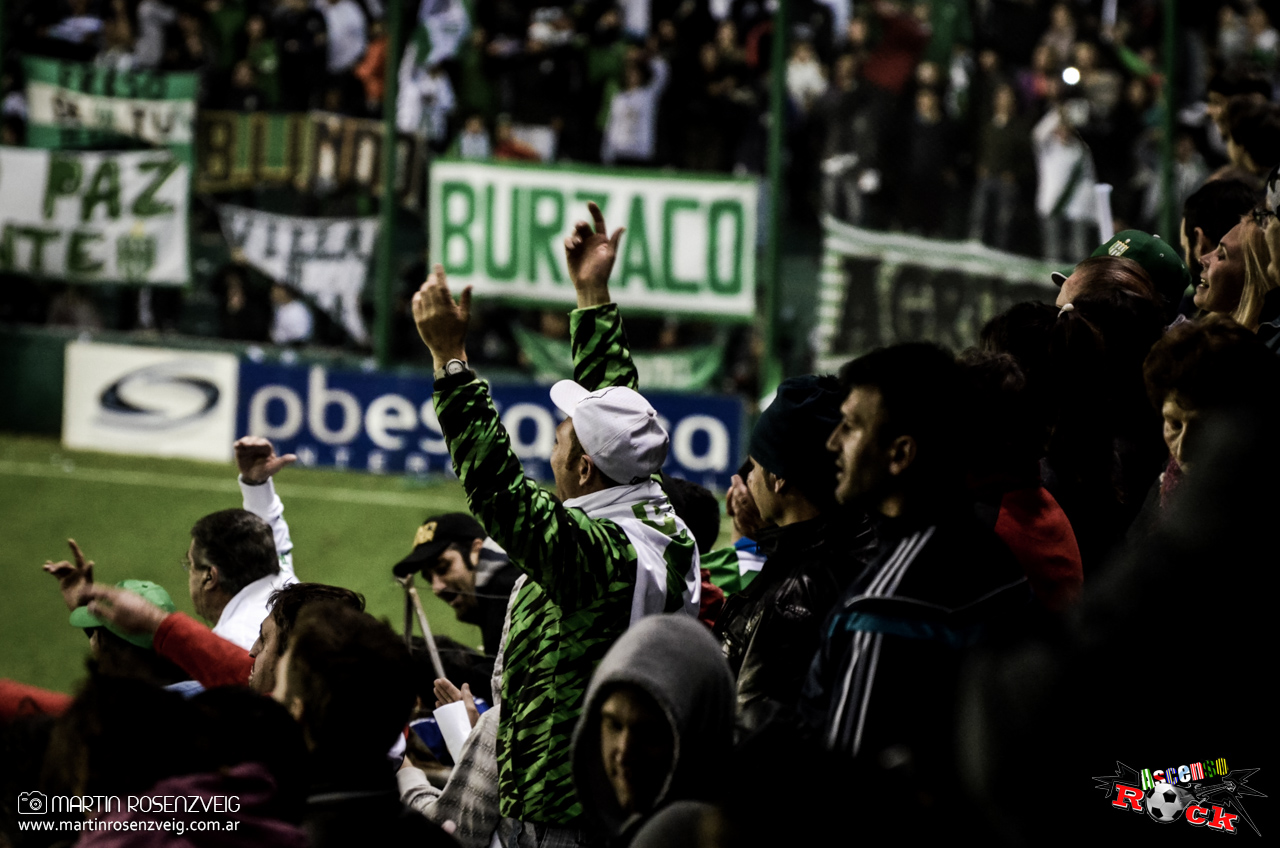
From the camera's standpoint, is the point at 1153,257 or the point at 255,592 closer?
the point at 1153,257

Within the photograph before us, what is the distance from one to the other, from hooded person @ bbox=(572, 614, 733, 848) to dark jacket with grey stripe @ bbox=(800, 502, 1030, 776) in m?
0.20

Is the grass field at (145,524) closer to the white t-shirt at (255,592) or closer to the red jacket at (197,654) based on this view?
the white t-shirt at (255,592)

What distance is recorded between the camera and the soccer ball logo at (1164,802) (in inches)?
151

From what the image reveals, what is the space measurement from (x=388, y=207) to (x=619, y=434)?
9289mm

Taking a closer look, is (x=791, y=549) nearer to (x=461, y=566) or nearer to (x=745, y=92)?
(x=461, y=566)

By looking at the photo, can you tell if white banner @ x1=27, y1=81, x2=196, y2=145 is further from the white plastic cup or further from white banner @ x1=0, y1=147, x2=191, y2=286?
the white plastic cup

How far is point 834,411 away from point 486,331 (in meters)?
8.82

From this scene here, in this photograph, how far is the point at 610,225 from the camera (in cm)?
1194

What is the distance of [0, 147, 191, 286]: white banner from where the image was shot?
533 inches

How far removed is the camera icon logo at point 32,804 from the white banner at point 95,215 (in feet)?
34.4

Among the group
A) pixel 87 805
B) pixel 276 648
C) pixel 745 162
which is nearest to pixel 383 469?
pixel 745 162

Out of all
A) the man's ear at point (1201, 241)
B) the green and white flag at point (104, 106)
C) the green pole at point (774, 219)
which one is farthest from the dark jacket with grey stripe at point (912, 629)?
the green and white flag at point (104, 106)

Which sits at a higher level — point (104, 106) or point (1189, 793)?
point (104, 106)

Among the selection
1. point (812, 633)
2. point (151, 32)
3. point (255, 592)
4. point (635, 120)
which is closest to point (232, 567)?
point (255, 592)
